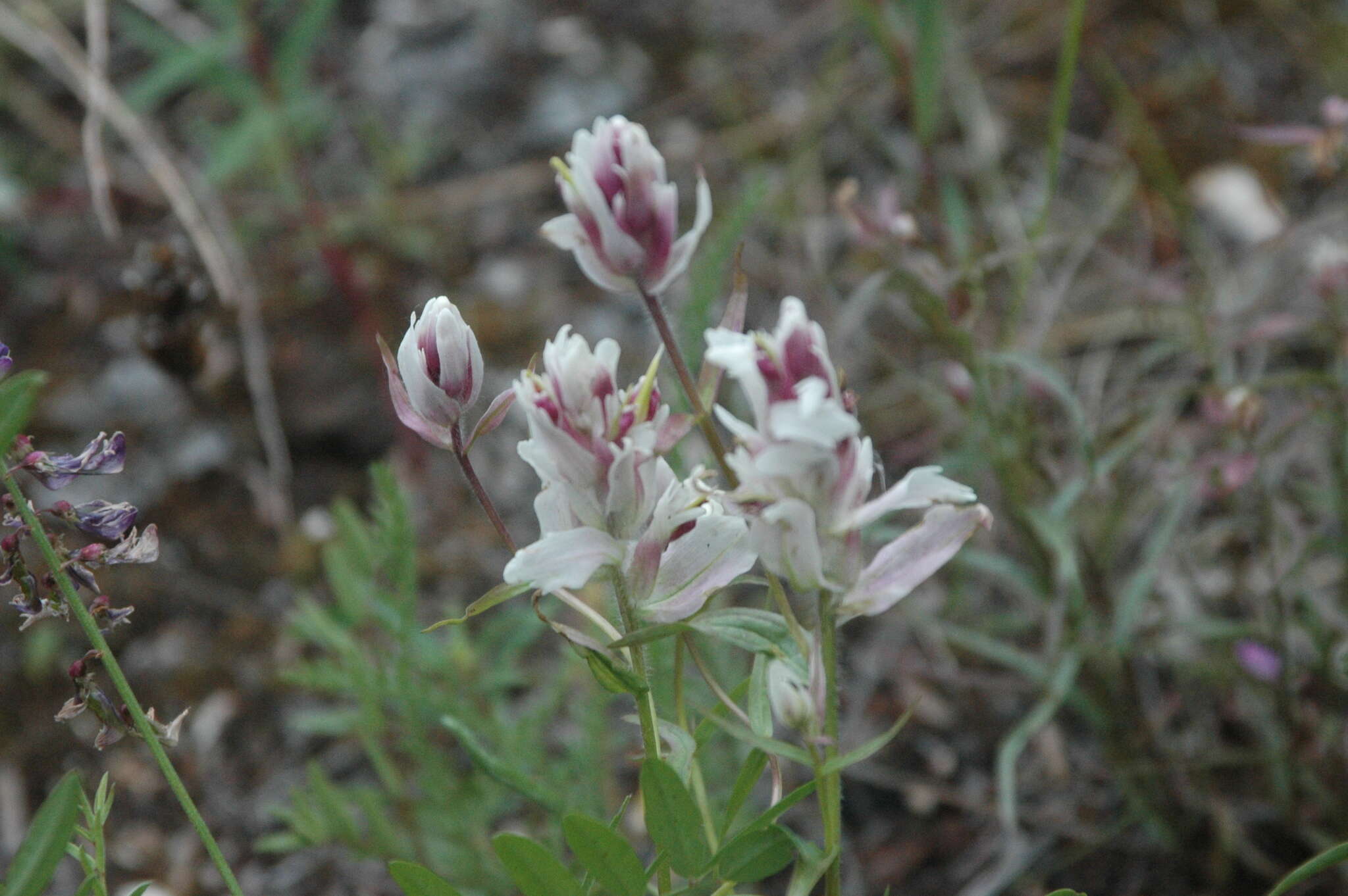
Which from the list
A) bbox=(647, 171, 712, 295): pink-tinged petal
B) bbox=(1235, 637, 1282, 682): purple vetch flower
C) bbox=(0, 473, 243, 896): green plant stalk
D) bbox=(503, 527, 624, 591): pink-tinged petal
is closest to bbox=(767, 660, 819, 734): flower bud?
bbox=(503, 527, 624, 591): pink-tinged petal

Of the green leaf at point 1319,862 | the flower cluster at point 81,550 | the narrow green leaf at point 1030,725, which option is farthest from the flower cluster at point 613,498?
the narrow green leaf at point 1030,725

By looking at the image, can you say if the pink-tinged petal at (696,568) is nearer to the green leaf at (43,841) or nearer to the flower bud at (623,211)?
the flower bud at (623,211)

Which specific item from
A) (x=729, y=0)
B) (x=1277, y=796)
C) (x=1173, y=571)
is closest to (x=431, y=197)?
(x=729, y=0)

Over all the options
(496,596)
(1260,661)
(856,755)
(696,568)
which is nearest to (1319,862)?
(856,755)

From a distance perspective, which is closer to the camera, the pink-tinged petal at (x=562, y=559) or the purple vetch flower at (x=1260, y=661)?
the pink-tinged petal at (x=562, y=559)

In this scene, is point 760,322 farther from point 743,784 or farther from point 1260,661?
point 743,784

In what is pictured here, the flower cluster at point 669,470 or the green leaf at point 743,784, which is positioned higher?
the flower cluster at point 669,470
